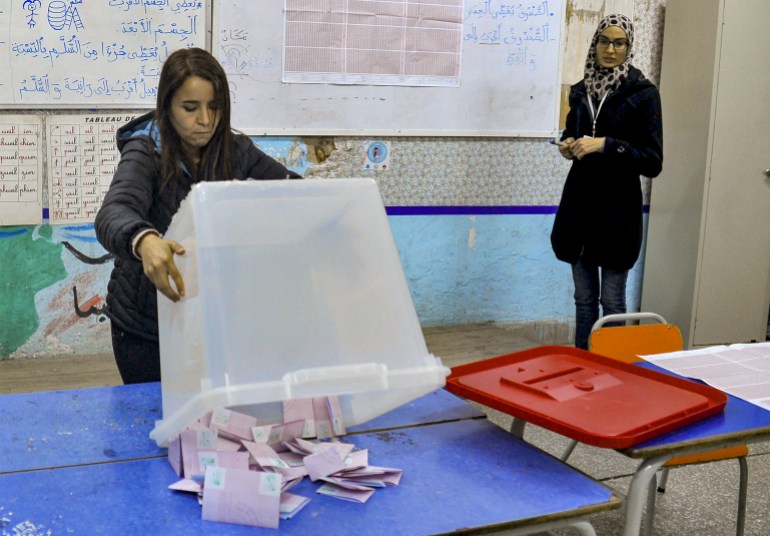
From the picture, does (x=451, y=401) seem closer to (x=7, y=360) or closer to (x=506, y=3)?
(x=7, y=360)

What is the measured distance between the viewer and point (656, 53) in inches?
195

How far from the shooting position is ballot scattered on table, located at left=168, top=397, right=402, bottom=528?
1.37 metres

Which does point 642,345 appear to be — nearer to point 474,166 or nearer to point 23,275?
point 474,166

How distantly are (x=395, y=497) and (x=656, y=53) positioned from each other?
4.09m

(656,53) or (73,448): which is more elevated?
(656,53)

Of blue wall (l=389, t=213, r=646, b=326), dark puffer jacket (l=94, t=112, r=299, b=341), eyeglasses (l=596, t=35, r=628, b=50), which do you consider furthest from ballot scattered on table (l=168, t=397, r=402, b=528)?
blue wall (l=389, t=213, r=646, b=326)

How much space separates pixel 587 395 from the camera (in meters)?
1.81

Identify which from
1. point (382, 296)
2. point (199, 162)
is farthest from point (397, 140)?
point (382, 296)

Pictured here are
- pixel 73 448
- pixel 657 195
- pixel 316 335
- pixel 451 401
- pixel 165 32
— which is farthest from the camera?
pixel 657 195

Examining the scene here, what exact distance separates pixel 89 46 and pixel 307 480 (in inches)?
110

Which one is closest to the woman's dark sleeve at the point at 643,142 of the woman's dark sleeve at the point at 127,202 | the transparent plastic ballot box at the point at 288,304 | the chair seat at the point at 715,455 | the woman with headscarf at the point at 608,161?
the woman with headscarf at the point at 608,161

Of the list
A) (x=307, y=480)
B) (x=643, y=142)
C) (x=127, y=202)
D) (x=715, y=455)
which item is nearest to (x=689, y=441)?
(x=307, y=480)

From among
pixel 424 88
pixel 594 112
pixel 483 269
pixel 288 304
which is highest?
pixel 424 88

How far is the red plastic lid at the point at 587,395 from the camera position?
164 centimetres
